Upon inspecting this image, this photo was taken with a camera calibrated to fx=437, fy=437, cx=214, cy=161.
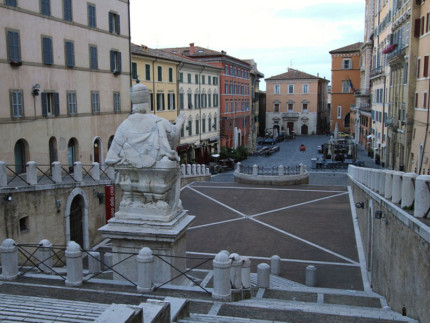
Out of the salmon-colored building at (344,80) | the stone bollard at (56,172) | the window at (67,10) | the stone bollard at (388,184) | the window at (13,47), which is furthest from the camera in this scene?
the salmon-colored building at (344,80)

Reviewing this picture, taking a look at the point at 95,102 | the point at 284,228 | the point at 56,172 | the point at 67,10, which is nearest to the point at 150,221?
the point at 56,172

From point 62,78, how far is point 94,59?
143 inches

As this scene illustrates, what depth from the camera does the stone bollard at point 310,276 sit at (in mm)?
12461

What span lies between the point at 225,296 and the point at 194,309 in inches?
23.8

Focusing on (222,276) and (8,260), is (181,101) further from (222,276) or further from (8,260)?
(222,276)

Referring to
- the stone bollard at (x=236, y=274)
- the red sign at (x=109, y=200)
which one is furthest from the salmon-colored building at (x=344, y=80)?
the stone bollard at (x=236, y=274)

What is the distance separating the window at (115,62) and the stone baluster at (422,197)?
25266 mm

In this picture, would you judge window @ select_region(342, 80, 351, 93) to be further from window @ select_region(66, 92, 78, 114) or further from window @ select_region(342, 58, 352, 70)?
window @ select_region(66, 92, 78, 114)

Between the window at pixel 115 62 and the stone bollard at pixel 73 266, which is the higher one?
the window at pixel 115 62

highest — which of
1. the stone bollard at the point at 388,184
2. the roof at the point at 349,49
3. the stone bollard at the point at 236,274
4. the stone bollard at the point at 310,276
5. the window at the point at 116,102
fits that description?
the roof at the point at 349,49

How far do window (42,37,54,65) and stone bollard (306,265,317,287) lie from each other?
705 inches

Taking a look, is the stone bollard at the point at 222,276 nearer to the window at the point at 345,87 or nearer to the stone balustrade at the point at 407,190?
the stone balustrade at the point at 407,190

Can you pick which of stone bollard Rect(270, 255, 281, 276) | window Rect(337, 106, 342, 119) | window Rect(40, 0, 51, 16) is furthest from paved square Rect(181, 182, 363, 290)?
window Rect(337, 106, 342, 119)

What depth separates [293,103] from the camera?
85062mm
